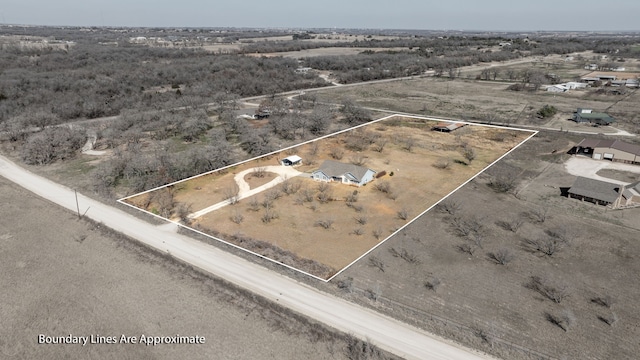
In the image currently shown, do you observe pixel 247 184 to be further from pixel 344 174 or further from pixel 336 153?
pixel 336 153

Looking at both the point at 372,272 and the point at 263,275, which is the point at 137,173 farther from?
the point at 372,272

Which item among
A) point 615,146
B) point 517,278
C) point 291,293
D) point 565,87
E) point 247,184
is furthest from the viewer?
point 565,87

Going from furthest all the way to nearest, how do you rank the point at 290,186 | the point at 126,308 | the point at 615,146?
the point at 615,146 < the point at 290,186 < the point at 126,308

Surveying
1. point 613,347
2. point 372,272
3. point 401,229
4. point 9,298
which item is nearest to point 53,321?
point 9,298

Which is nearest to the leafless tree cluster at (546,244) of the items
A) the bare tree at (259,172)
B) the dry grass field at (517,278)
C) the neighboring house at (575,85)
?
the dry grass field at (517,278)

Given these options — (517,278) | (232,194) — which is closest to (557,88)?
(517,278)

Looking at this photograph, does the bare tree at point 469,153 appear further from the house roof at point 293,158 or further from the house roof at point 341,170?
the house roof at point 293,158

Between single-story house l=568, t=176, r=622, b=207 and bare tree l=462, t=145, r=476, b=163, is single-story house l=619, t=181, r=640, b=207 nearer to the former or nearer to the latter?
single-story house l=568, t=176, r=622, b=207
